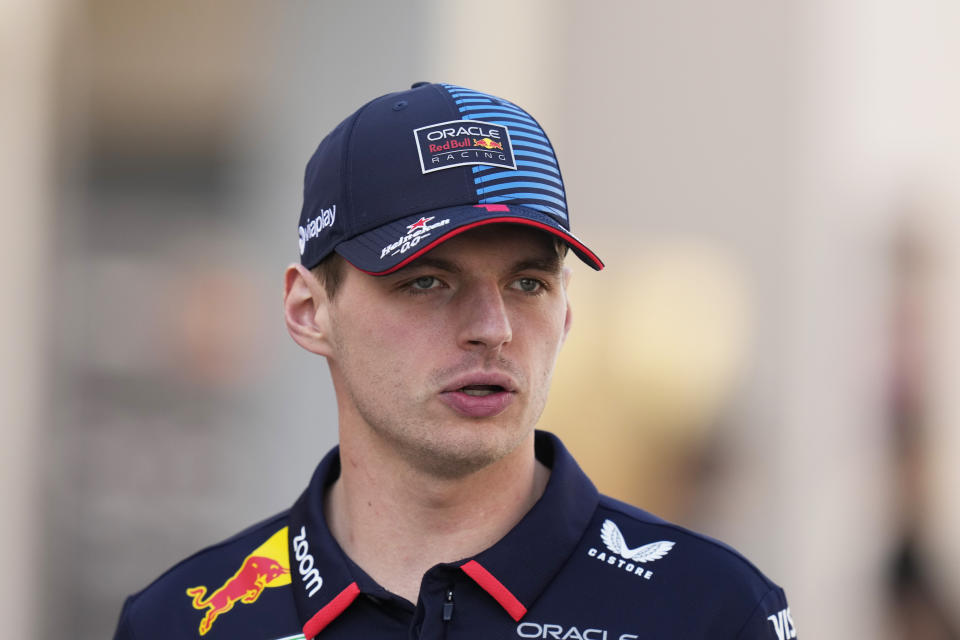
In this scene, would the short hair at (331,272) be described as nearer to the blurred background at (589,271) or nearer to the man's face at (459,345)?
the man's face at (459,345)

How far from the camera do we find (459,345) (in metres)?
2.46

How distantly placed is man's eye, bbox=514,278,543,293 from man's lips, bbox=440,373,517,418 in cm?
20

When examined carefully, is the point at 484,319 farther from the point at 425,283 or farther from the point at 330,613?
the point at 330,613

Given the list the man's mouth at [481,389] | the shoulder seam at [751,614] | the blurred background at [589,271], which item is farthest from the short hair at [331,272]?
the blurred background at [589,271]

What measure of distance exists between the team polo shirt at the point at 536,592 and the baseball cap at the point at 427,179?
523 millimetres

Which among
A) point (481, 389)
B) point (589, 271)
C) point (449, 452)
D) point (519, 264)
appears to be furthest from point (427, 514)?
point (589, 271)

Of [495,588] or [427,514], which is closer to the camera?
[495,588]

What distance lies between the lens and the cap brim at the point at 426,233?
2428mm

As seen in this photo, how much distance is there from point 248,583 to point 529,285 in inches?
32.5

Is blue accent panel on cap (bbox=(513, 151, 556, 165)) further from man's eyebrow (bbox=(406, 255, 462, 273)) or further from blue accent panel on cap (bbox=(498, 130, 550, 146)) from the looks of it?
man's eyebrow (bbox=(406, 255, 462, 273))

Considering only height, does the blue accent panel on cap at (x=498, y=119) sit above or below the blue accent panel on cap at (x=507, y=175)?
above

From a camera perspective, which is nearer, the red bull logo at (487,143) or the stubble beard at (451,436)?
the stubble beard at (451,436)

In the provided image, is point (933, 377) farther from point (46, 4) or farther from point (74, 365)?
point (46, 4)

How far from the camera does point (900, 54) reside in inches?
330
